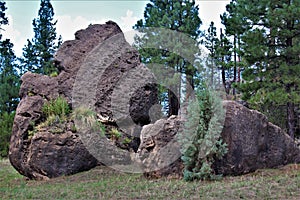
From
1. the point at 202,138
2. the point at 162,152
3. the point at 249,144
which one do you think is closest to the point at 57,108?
the point at 162,152

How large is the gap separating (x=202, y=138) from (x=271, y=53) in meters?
6.82

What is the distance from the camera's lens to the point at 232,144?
7.03m

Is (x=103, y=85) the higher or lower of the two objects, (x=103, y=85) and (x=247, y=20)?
the lower

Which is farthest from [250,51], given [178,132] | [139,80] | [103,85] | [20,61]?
[20,61]

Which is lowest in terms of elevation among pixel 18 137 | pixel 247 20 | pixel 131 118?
pixel 18 137

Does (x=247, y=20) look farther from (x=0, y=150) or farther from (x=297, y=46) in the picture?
(x=0, y=150)

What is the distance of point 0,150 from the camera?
48.7ft

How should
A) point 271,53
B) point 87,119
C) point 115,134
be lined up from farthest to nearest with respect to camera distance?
point 271,53
point 115,134
point 87,119

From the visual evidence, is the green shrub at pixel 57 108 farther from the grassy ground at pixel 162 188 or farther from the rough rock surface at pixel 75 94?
the grassy ground at pixel 162 188

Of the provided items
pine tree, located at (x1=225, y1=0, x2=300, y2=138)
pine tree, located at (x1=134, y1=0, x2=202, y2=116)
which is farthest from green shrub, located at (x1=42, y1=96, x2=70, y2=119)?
pine tree, located at (x1=134, y1=0, x2=202, y2=116)

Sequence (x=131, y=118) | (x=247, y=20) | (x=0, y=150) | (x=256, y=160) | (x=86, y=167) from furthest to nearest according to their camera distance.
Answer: (x=0, y=150) < (x=247, y=20) < (x=131, y=118) < (x=86, y=167) < (x=256, y=160)

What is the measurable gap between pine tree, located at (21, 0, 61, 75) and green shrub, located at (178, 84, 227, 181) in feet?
58.7

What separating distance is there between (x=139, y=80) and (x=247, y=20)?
5.37 m

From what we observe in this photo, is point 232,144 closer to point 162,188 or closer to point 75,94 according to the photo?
point 162,188
